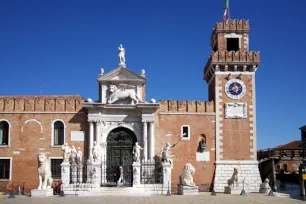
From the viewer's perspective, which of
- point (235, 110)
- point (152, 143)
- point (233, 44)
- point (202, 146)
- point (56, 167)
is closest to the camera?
point (152, 143)

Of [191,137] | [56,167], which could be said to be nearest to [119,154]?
[56,167]

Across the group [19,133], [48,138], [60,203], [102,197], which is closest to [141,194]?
[102,197]

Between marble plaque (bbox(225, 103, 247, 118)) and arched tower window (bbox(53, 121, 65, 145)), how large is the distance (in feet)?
35.9

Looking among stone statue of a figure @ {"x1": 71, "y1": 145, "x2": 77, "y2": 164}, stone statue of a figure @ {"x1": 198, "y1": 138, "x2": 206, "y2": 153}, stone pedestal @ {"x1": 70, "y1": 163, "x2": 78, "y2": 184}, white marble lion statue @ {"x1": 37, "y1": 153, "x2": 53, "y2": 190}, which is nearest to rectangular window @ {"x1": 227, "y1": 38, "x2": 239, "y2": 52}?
stone statue of a figure @ {"x1": 198, "y1": 138, "x2": 206, "y2": 153}

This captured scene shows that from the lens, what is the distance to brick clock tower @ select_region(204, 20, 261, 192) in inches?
1125

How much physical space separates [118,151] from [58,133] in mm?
4134

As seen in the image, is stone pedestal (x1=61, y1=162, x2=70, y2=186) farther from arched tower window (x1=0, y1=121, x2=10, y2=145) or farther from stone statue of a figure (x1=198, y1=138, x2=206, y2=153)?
stone statue of a figure (x1=198, y1=138, x2=206, y2=153)

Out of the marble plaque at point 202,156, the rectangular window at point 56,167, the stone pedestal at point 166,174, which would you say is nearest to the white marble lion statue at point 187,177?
the stone pedestal at point 166,174

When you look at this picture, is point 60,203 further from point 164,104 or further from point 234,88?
point 234,88

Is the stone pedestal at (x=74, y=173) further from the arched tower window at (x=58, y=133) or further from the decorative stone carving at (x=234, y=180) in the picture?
the decorative stone carving at (x=234, y=180)

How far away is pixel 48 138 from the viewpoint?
28297mm

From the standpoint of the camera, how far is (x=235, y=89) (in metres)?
29.5

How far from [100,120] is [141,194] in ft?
20.0

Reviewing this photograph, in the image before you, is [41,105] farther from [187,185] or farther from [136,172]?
[187,185]
